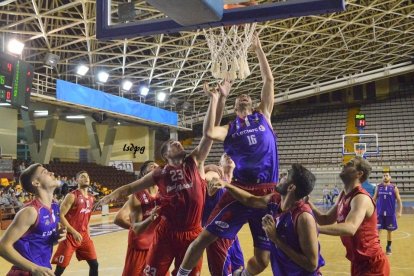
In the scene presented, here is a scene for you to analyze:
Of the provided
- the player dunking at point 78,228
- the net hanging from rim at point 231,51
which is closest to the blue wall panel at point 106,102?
the net hanging from rim at point 231,51

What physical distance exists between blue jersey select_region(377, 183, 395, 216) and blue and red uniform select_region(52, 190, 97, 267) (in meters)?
6.11

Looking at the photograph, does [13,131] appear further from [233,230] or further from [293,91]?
[233,230]

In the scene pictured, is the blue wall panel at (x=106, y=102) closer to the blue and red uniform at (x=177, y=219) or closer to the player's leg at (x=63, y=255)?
the player's leg at (x=63, y=255)

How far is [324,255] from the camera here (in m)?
9.70

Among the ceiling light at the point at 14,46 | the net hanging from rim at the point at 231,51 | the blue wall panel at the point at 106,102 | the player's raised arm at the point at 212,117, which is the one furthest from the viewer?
the blue wall panel at the point at 106,102

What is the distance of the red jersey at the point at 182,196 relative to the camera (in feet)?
15.0

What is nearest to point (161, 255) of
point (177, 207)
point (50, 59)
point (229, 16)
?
point (177, 207)

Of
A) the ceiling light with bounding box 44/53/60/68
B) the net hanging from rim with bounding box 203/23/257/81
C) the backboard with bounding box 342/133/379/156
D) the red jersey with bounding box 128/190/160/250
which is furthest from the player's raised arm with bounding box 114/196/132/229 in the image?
the backboard with bounding box 342/133/379/156

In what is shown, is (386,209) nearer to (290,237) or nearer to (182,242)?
(182,242)

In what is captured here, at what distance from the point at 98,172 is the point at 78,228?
18536mm

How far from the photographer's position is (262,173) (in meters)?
4.34

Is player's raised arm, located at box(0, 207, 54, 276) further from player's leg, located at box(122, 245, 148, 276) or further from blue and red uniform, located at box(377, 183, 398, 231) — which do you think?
blue and red uniform, located at box(377, 183, 398, 231)

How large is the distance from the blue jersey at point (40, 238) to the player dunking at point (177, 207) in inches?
25.5

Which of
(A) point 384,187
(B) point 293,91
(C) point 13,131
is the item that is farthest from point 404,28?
(C) point 13,131
